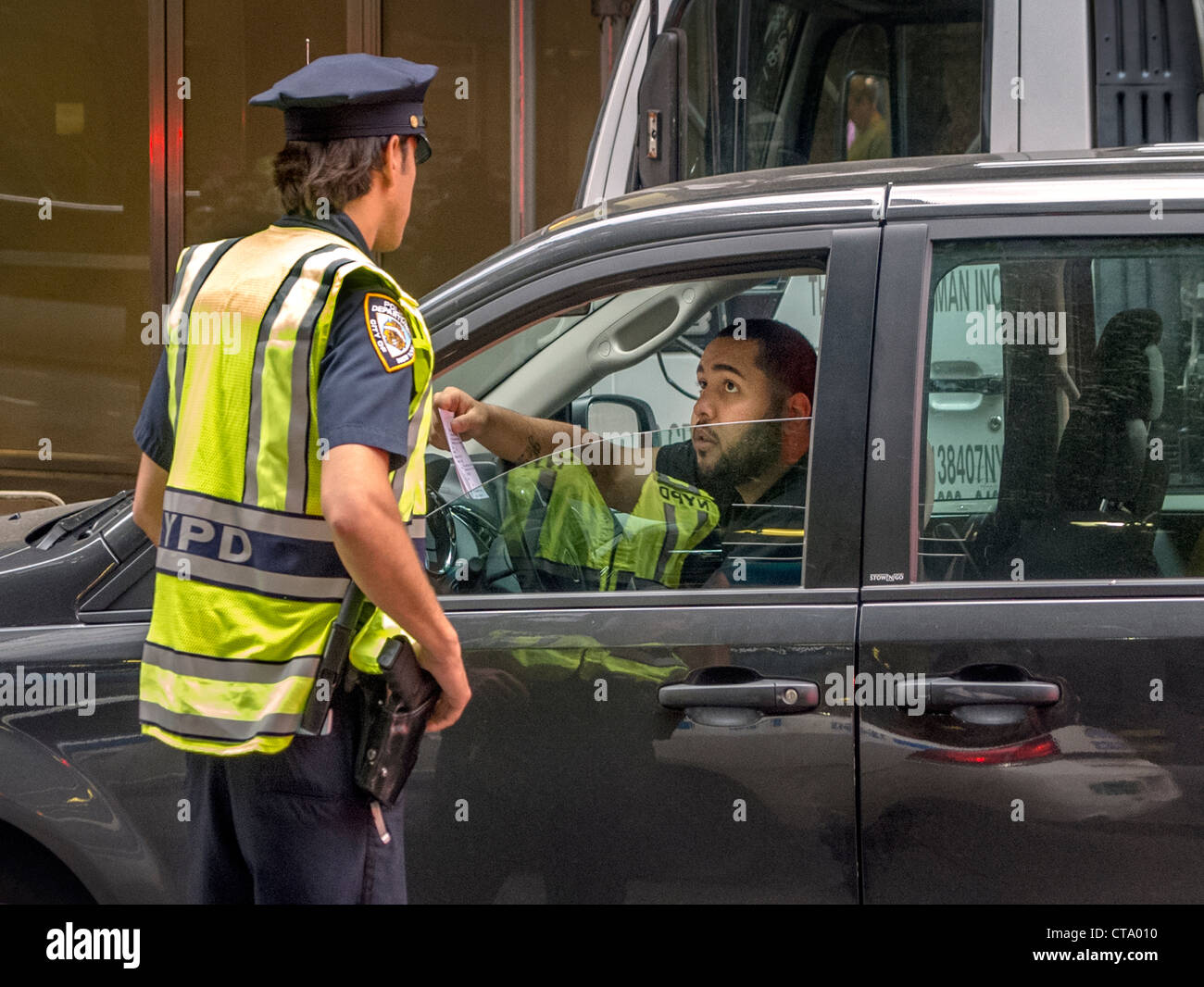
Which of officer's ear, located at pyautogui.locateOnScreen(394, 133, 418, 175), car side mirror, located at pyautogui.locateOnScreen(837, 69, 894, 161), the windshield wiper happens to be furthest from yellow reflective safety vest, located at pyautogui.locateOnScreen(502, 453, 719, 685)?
car side mirror, located at pyautogui.locateOnScreen(837, 69, 894, 161)

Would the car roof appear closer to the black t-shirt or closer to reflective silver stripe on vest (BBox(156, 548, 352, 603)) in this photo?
the black t-shirt

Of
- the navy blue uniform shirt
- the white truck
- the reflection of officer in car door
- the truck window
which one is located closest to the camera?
the navy blue uniform shirt

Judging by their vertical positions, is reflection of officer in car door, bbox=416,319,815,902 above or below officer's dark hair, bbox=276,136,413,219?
below

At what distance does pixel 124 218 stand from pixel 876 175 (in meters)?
7.11

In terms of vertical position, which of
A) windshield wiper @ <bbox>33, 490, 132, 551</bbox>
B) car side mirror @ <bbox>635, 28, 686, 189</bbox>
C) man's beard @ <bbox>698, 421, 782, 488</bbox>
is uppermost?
car side mirror @ <bbox>635, 28, 686, 189</bbox>

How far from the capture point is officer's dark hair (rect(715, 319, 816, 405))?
225 centimetres

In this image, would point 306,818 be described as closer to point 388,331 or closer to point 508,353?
point 388,331

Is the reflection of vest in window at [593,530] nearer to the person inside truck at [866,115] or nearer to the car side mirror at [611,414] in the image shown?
the car side mirror at [611,414]

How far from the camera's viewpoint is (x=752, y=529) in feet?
7.27

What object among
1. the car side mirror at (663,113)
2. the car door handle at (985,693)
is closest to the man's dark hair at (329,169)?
the car door handle at (985,693)

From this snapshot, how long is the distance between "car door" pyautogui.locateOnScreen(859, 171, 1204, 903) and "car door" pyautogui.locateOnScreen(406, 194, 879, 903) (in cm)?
6

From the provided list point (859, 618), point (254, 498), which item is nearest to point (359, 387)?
point (254, 498)

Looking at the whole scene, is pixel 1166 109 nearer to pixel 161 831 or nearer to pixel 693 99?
pixel 693 99

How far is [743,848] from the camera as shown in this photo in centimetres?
209
